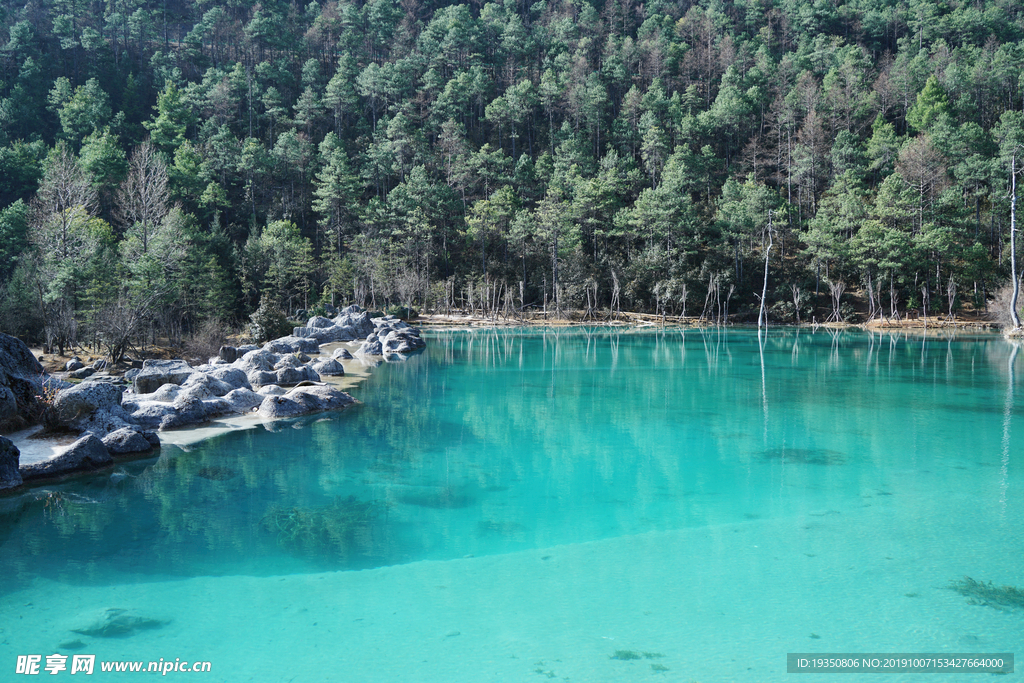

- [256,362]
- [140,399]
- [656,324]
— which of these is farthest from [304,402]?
[656,324]

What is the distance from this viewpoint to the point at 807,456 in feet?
33.6

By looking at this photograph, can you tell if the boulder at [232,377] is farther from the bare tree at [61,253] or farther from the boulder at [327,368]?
the bare tree at [61,253]

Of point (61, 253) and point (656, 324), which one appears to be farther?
point (656, 324)

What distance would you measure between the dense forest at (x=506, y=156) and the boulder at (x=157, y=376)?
610cm

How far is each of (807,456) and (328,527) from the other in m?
7.13

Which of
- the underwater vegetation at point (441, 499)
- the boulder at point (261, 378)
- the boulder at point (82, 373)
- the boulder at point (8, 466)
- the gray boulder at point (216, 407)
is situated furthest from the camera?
the boulder at point (82, 373)

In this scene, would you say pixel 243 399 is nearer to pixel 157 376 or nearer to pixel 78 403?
pixel 157 376

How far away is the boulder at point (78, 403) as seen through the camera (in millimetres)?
10445

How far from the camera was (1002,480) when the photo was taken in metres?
8.80

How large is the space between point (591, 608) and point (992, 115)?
7125 cm

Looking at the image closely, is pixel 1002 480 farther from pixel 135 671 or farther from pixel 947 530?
pixel 135 671

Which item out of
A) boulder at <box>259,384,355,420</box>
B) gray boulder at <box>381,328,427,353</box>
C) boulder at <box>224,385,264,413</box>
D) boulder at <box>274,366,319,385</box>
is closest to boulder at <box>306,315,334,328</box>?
gray boulder at <box>381,328,427,353</box>

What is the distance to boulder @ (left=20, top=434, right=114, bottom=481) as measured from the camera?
895 cm

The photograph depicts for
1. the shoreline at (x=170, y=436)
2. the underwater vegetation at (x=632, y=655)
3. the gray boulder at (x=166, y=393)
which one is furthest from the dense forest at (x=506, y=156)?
the underwater vegetation at (x=632, y=655)
